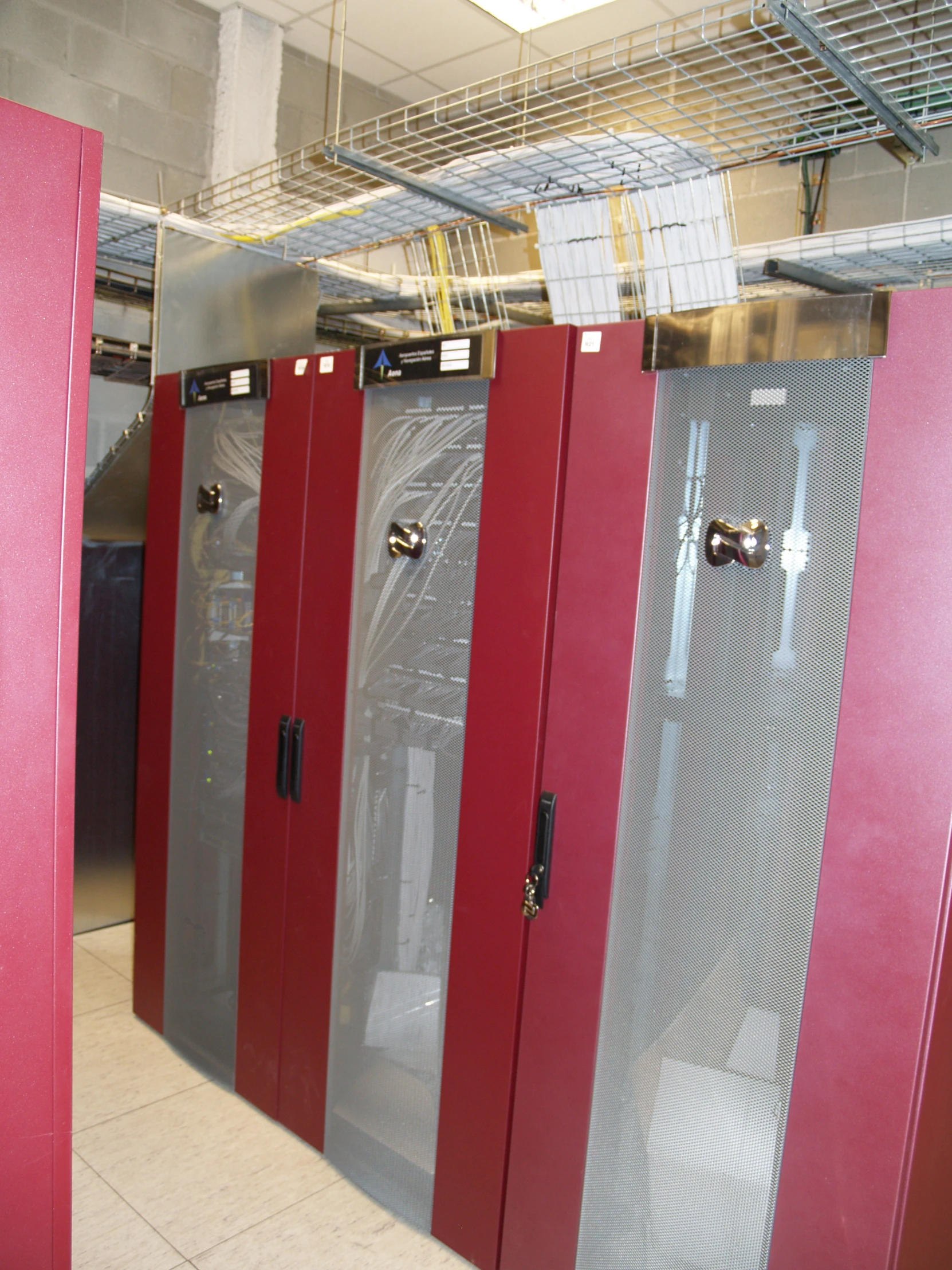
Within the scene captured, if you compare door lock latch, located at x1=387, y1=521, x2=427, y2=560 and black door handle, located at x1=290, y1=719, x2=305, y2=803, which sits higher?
door lock latch, located at x1=387, y1=521, x2=427, y2=560

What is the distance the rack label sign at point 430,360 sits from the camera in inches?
→ 74.6

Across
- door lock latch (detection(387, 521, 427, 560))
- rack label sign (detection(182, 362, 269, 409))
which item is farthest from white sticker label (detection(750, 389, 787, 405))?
rack label sign (detection(182, 362, 269, 409))

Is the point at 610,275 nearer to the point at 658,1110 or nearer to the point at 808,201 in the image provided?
the point at 658,1110

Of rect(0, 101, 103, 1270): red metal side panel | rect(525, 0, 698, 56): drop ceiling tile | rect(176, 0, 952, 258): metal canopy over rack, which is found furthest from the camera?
rect(525, 0, 698, 56): drop ceiling tile

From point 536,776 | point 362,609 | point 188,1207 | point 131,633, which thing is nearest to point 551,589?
point 536,776

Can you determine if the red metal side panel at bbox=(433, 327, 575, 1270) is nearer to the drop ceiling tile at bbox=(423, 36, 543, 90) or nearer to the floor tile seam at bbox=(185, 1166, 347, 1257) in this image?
the floor tile seam at bbox=(185, 1166, 347, 1257)

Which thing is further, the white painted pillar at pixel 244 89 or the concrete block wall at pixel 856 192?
the white painted pillar at pixel 244 89

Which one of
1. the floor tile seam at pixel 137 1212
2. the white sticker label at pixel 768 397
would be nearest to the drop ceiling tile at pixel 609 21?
the white sticker label at pixel 768 397

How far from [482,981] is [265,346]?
218 centimetres

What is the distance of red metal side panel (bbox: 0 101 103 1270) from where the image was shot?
1.00 m

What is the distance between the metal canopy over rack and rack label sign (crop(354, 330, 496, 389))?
1.23 feet

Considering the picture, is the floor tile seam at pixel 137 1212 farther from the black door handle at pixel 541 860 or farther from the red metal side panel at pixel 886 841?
the red metal side panel at pixel 886 841

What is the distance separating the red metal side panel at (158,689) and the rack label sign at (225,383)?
8cm

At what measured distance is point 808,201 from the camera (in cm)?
377
